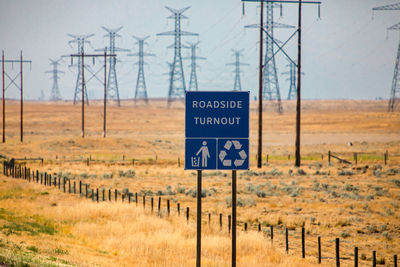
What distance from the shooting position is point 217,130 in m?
11.7

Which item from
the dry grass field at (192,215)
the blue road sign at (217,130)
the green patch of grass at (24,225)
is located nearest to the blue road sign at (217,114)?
the blue road sign at (217,130)

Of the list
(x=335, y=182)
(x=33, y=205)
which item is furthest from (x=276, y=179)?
(x=33, y=205)

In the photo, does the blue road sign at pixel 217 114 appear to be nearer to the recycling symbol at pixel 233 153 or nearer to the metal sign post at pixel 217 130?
the metal sign post at pixel 217 130

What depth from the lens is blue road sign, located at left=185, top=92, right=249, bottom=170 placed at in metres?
11.7

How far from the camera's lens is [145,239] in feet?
60.5

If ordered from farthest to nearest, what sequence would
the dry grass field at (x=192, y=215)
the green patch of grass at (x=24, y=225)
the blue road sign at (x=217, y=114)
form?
the green patch of grass at (x=24, y=225), the dry grass field at (x=192, y=215), the blue road sign at (x=217, y=114)

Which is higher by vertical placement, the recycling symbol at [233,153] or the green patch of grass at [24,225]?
the recycling symbol at [233,153]

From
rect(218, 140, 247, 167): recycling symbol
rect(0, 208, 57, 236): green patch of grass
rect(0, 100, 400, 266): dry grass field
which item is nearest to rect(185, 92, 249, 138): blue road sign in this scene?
rect(218, 140, 247, 167): recycling symbol

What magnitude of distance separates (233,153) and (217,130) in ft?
1.87

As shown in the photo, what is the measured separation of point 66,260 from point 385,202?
1949 cm

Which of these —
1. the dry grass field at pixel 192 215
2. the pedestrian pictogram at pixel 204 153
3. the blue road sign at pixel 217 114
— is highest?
the blue road sign at pixel 217 114

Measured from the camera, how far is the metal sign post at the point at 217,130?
11.7 metres

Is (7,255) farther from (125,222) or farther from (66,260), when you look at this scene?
(125,222)

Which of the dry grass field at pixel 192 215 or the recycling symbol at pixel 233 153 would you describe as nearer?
the recycling symbol at pixel 233 153
